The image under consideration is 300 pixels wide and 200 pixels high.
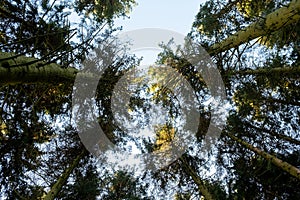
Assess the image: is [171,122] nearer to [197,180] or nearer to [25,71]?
[197,180]

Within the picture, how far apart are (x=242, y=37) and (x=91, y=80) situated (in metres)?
4.09

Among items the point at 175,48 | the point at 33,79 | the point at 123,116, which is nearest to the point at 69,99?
the point at 123,116

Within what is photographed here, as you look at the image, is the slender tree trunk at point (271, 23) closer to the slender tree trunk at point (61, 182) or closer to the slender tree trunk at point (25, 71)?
the slender tree trunk at point (25, 71)

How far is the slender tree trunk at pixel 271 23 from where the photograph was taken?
496cm

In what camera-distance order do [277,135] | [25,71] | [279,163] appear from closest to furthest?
[25,71] < [279,163] < [277,135]

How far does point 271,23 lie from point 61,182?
721 centimetres

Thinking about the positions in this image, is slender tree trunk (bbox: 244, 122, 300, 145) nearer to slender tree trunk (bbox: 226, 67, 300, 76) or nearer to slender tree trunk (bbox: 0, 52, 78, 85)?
slender tree trunk (bbox: 226, 67, 300, 76)

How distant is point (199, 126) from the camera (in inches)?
463

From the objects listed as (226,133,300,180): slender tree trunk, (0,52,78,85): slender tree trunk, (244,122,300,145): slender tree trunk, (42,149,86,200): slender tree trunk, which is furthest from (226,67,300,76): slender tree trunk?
(42,149,86,200): slender tree trunk

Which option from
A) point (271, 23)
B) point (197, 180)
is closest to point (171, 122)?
point (197, 180)

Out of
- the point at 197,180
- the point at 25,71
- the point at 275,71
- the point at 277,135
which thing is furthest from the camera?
the point at 197,180

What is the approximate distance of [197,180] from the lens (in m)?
11.2

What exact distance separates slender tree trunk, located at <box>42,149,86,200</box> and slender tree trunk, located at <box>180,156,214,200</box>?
4.02 m

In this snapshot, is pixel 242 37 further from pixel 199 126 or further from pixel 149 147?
pixel 149 147
